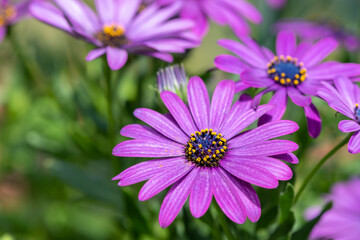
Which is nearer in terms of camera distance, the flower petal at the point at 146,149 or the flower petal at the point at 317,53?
the flower petal at the point at 146,149

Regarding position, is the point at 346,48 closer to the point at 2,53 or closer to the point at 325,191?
the point at 325,191

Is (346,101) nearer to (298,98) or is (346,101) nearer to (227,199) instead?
(298,98)

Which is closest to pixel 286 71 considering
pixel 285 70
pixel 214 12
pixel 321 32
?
pixel 285 70

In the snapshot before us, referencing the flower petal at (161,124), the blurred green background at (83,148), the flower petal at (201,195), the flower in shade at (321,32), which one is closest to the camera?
the flower petal at (201,195)

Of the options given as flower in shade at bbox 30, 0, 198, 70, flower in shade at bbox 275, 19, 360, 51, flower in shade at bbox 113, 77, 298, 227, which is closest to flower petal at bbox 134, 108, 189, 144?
flower in shade at bbox 113, 77, 298, 227

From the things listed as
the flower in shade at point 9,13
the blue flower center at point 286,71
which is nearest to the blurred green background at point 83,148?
the flower in shade at point 9,13

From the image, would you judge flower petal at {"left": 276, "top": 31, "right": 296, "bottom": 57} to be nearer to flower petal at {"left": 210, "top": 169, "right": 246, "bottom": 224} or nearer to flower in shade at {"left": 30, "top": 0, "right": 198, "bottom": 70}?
flower in shade at {"left": 30, "top": 0, "right": 198, "bottom": 70}

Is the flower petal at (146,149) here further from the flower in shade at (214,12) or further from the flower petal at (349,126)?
the flower in shade at (214,12)
